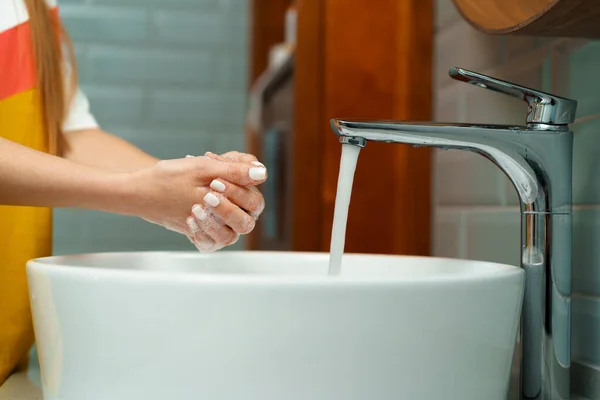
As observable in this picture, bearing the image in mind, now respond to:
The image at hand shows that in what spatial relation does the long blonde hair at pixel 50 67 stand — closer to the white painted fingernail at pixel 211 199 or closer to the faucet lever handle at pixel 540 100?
the white painted fingernail at pixel 211 199

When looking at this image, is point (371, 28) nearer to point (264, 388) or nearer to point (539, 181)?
point (539, 181)

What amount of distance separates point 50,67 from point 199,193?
0.37m

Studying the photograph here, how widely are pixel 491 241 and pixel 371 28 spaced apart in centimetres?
41

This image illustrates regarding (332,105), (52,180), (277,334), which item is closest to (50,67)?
(52,180)

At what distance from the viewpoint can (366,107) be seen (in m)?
1.00

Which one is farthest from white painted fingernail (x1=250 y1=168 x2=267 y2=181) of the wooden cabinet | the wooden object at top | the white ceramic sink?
the wooden cabinet

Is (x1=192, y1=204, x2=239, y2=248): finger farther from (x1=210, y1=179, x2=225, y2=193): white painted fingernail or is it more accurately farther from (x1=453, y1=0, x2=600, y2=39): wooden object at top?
(x1=453, y1=0, x2=600, y2=39): wooden object at top

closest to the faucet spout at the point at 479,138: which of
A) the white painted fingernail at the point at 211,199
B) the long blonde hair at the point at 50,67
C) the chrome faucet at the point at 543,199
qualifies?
the chrome faucet at the point at 543,199

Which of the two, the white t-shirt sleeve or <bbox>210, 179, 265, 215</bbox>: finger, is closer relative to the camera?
<bbox>210, 179, 265, 215</bbox>: finger

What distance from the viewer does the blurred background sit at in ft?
2.09

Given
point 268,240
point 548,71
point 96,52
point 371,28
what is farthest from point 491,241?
point 96,52

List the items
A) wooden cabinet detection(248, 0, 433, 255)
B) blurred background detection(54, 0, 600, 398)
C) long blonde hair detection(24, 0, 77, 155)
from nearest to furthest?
blurred background detection(54, 0, 600, 398)
long blonde hair detection(24, 0, 77, 155)
wooden cabinet detection(248, 0, 433, 255)

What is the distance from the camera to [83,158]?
0.83m

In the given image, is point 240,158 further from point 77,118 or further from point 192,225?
point 77,118
